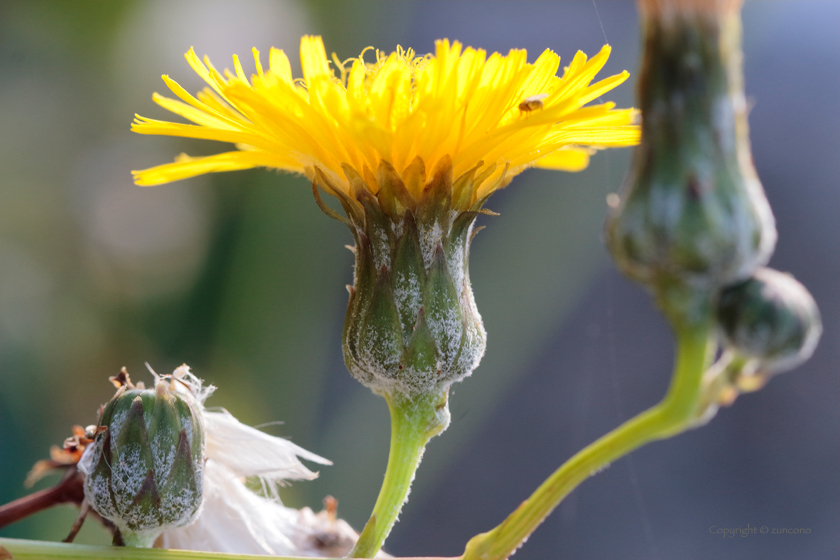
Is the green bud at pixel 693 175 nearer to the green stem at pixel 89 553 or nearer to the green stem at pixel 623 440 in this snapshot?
the green stem at pixel 623 440

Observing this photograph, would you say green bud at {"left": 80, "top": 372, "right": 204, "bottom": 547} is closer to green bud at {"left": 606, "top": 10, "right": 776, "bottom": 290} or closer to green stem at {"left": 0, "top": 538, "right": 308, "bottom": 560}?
green stem at {"left": 0, "top": 538, "right": 308, "bottom": 560}

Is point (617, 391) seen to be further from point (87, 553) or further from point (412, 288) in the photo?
point (87, 553)

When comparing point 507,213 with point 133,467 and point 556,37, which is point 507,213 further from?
point 133,467

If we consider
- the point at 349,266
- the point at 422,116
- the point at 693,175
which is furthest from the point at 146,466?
the point at 349,266

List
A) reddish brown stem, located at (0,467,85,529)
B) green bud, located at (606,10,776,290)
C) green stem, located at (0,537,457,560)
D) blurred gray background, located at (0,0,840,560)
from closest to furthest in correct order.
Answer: green bud, located at (606,10,776,290) → green stem, located at (0,537,457,560) → reddish brown stem, located at (0,467,85,529) → blurred gray background, located at (0,0,840,560)

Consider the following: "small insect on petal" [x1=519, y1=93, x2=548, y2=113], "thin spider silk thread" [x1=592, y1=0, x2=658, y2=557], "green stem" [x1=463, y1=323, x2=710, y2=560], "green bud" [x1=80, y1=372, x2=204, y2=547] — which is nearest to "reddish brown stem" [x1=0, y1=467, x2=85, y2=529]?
"green bud" [x1=80, y1=372, x2=204, y2=547]

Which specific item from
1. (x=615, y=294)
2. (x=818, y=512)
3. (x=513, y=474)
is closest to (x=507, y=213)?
(x=615, y=294)
